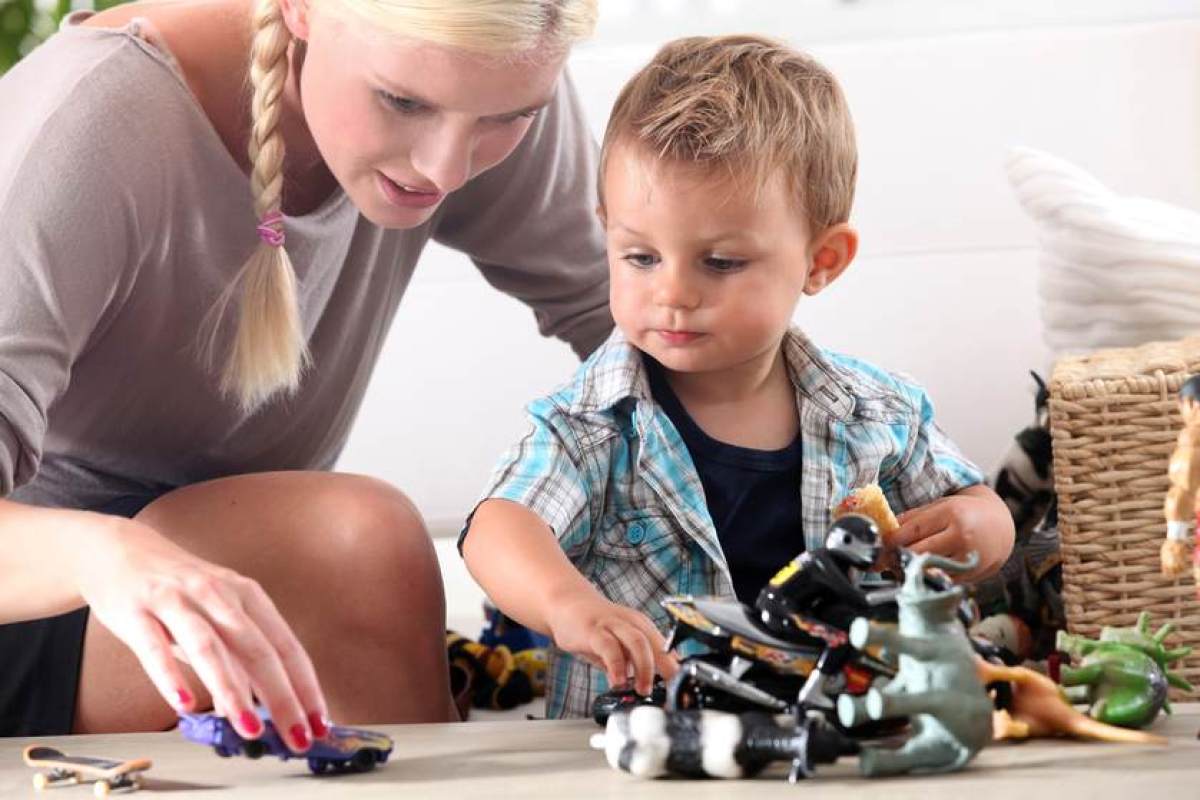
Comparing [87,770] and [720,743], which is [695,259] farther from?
[87,770]

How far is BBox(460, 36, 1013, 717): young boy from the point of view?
116 cm

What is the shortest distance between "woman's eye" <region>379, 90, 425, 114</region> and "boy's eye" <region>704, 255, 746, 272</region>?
22 centimetres

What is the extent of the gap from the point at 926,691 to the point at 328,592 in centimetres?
57

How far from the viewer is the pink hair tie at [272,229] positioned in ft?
4.15

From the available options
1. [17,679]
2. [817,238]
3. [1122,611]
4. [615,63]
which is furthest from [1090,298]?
[17,679]

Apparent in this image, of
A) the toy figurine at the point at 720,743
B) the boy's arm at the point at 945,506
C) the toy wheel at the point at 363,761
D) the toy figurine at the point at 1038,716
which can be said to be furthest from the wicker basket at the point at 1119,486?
the toy wheel at the point at 363,761

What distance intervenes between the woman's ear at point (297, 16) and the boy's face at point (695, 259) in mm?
241

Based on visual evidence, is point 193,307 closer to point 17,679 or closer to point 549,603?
point 17,679

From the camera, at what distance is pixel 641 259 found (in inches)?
46.4

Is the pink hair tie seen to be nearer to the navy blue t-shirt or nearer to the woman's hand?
the navy blue t-shirt

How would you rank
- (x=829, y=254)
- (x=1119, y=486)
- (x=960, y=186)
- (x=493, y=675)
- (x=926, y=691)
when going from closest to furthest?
(x=926, y=691)
(x=829, y=254)
(x=1119, y=486)
(x=493, y=675)
(x=960, y=186)

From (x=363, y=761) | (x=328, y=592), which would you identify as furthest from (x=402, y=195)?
(x=363, y=761)

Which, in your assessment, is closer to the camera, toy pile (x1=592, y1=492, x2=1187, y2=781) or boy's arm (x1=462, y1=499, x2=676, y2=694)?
toy pile (x1=592, y1=492, x2=1187, y2=781)

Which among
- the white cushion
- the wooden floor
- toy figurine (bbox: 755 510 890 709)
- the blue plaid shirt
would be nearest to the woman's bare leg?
the blue plaid shirt
